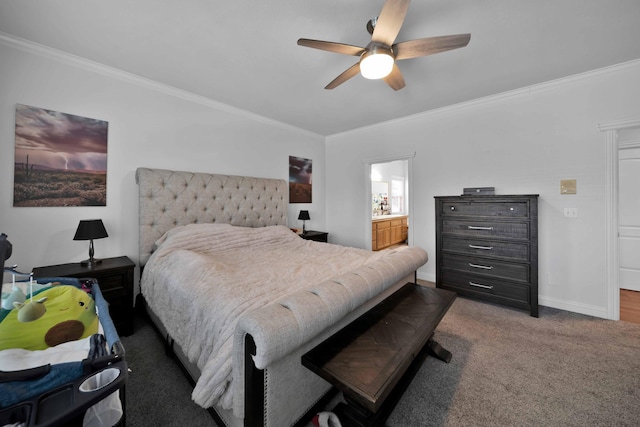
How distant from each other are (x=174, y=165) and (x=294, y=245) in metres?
1.72

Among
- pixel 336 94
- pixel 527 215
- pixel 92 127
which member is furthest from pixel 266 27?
pixel 527 215

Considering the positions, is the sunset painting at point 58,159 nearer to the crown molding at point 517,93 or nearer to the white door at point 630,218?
the crown molding at point 517,93

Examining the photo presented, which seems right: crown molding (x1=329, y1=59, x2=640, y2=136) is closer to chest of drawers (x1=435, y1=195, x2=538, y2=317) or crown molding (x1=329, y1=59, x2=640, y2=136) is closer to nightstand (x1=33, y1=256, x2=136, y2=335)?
chest of drawers (x1=435, y1=195, x2=538, y2=317)

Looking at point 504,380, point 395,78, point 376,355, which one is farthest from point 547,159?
point 376,355

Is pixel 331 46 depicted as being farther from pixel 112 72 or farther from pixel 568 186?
pixel 568 186

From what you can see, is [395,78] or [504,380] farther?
[395,78]

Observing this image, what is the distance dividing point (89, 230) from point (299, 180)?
292cm

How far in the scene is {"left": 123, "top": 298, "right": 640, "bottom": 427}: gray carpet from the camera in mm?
1437

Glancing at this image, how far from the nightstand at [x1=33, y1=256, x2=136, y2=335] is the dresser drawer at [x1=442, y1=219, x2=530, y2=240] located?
3.53m

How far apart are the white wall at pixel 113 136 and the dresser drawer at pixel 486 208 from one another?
2.78 metres

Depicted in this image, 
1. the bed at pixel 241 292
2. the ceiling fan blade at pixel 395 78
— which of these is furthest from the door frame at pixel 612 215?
the ceiling fan blade at pixel 395 78

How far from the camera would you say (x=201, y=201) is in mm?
3002

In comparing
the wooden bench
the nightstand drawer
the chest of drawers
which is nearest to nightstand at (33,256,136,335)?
the nightstand drawer

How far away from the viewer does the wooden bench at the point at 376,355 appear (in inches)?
40.7
